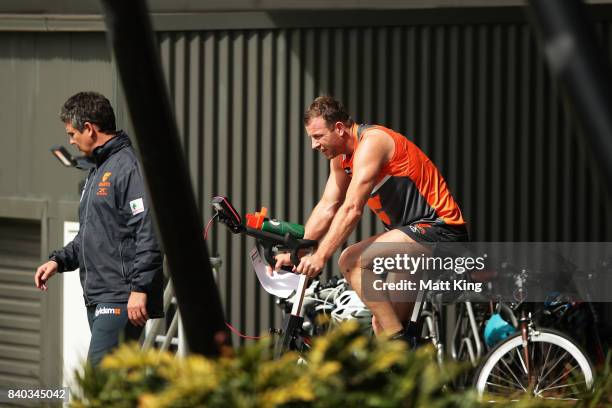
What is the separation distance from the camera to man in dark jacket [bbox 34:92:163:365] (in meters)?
6.89

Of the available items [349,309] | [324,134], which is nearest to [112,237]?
[324,134]

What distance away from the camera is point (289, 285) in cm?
762

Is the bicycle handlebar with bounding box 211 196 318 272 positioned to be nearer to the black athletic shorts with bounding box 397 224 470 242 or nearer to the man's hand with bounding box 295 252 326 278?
the man's hand with bounding box 295 252 326 278

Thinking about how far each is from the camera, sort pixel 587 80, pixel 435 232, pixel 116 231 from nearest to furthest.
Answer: pixel 587 80
pixel 116 231
pixel 435 232

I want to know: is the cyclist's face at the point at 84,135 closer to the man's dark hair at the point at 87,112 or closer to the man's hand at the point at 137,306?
the man's dark hair at the point at 87,112

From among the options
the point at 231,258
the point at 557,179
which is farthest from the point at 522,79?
the point at 231,258

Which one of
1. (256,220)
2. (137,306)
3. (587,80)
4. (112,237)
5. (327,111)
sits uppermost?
(327,111)

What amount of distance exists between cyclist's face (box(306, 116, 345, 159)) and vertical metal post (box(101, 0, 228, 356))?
2718 mm

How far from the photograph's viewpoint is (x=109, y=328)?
23.0 ft

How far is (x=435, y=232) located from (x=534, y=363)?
1.17 m

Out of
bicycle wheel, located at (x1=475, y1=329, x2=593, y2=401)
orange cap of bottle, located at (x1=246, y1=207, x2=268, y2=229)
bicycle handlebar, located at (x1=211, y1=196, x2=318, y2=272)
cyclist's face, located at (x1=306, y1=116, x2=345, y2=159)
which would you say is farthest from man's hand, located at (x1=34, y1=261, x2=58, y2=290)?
bicycle wheel, located at (x1=475, y1=329, x2=593, y2=401)

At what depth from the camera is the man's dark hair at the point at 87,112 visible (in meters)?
7.10

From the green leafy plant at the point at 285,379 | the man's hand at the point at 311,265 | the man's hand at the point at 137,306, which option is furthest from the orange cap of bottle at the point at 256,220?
the green leafy plant at the point at 285,379

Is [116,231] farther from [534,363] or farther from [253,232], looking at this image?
[534,363]
